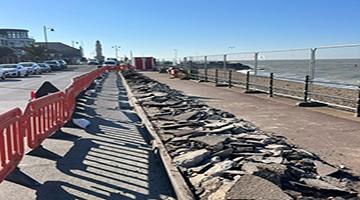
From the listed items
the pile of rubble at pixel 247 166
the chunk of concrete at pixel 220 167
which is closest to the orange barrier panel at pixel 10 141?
the pile of rubble at pixel 247 166

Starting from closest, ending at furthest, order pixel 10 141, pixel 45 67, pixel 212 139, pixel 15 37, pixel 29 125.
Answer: pixel 10 141, pixel 29 125, pixel 212 139, pixel 45 67, pixel 15 37

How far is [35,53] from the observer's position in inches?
3543

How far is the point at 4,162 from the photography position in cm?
502

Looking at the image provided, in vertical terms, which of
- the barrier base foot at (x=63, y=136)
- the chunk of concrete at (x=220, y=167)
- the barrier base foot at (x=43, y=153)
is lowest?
the barrier base foot at (x=63, y=136)

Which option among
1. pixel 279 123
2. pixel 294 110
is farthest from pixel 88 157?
pixel 294 110

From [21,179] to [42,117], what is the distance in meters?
2.08

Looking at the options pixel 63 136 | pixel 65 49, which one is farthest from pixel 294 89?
pixel 65 49

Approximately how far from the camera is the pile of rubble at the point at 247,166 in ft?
15.1

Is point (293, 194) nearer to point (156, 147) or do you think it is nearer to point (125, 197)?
Result: point (125, 197)

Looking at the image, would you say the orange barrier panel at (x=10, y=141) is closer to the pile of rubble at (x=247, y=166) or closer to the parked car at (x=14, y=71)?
the pile of rubble at (x=247, y=166)

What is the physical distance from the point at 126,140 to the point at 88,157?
4.89 feet

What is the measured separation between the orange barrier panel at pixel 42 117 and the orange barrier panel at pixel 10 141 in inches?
21.7

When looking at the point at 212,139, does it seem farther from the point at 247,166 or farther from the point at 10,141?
the point at 10,141

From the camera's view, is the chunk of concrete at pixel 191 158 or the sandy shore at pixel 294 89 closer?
the chunk of concrete at pixel 191 158
